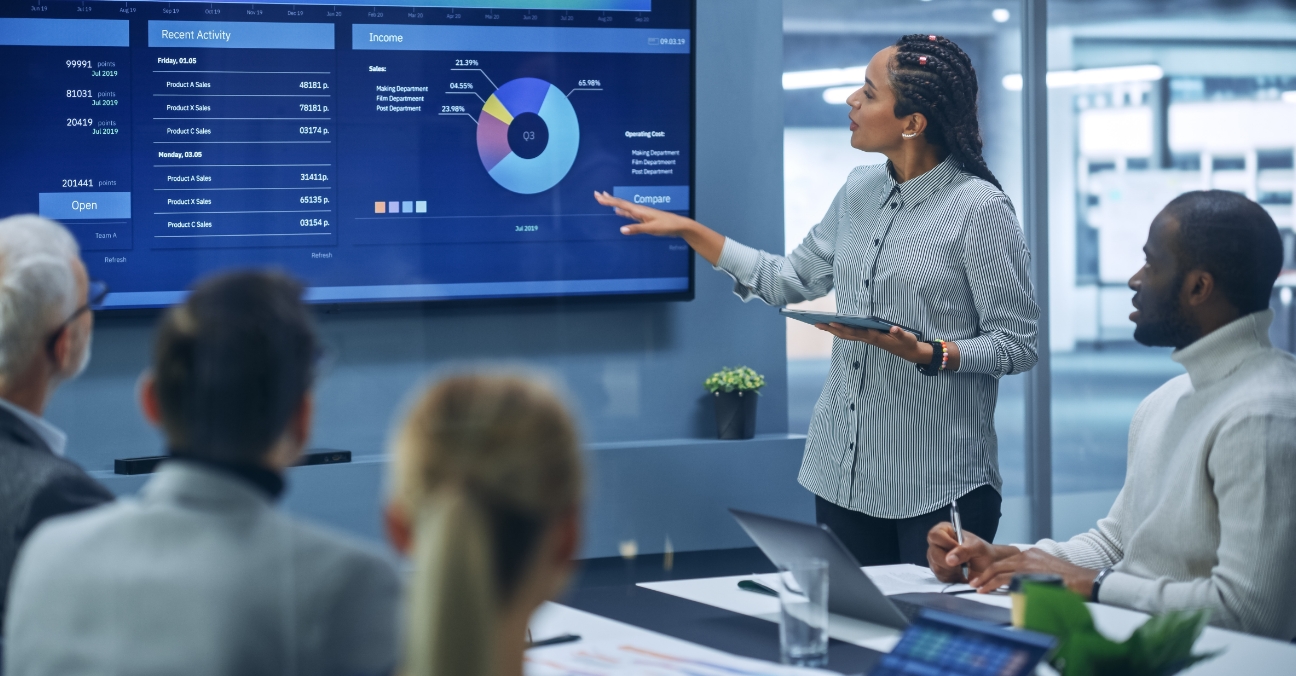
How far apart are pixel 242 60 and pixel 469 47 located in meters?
0.58

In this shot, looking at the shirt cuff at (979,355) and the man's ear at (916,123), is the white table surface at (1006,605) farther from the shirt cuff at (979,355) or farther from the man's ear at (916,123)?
the man's ear at (916,123)

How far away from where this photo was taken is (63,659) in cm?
89

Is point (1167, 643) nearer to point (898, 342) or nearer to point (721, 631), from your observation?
point (721, 631)

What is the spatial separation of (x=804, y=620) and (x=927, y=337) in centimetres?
118

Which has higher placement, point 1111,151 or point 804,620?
point 1111,151

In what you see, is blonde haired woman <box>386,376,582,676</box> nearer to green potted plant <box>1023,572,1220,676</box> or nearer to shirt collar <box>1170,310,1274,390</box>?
green potted plant <box>1023,572,1220,676</box>

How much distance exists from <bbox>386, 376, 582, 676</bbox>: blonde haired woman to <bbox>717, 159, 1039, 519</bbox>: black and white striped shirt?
186cm

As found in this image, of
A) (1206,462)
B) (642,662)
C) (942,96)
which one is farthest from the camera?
(942,96)

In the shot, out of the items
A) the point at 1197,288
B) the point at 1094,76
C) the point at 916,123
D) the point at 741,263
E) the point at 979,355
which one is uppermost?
the point at 1094,76

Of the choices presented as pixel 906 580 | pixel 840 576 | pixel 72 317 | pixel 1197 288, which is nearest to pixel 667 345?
pixel 906 580

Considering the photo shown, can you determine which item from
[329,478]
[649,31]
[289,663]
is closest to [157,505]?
[289,663]

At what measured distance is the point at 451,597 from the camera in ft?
2.30

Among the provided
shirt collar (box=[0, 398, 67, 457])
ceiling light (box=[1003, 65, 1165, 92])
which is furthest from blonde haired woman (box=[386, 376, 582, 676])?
ceiling light (box=[1003, 65, 1165, 92])

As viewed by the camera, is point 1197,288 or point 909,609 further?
point 1197,288
